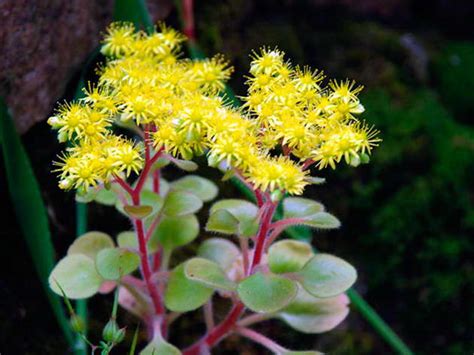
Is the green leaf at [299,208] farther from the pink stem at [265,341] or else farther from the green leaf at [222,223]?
the pink stem at [265,341]

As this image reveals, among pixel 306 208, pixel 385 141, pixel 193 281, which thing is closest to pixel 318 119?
pixel 306 208


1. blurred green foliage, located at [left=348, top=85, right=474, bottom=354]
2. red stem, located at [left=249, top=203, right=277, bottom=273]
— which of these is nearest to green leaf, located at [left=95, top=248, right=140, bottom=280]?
red stem, located at [left=249, top=203, right=277, bottom=273]

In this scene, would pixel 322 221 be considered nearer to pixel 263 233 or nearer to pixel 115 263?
pixel 263 233

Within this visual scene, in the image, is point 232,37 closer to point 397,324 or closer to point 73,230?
point 73,230

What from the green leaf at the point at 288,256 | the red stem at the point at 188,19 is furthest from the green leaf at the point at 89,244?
the red stem at the point at 188,19

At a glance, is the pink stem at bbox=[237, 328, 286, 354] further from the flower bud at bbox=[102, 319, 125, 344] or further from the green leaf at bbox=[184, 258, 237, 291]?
the flower bud at bbox=[102, 319, 125, 344]

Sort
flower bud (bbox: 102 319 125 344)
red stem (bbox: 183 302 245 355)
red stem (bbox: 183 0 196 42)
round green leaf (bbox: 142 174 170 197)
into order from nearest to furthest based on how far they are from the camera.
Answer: flower bud (bbox: 102 319 125 344) → red stem (bbox: 183 302 245 355) → round green leaf (bbox: 142 174 170 197) → red stem (bbox: 183 0 196 42)
